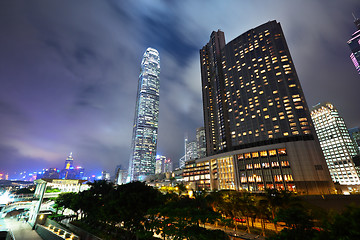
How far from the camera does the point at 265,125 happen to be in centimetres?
11012

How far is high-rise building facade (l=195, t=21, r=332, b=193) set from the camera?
83.7m

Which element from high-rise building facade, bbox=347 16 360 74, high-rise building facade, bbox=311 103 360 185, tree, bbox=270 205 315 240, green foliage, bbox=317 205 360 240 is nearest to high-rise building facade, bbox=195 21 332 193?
tree, bbox=270 205 315 240

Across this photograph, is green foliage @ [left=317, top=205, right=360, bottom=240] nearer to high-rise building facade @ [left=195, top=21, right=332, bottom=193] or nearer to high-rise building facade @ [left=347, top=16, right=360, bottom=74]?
high-rise building facade @ [left=195, top=21, right=332, bottom=193]

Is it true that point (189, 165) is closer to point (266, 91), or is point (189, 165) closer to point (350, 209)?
point (266, 91)

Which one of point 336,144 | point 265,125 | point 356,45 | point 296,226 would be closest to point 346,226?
point 296,226

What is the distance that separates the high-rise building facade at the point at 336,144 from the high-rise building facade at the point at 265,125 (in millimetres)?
111999

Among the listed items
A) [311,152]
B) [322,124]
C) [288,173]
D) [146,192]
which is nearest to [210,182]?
[288,173]

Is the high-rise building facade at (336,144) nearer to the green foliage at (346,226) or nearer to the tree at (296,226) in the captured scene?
the tree at (296,226)

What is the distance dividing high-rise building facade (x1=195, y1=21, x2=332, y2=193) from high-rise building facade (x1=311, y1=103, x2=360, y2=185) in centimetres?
11200

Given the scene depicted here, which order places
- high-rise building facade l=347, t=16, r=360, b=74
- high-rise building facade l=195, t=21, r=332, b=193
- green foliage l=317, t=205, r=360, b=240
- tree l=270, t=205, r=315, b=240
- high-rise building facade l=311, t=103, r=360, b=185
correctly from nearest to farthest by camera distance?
green foliage l=317, t=205, r=360, b=240, tree l=270, t=205, r=315, b=240, high-rise building facade l=195, t=21, r=332, b=193, high-rise building facade l=311, t=103, r=360, b=185, high-rise building facade l=347, t=16, r=360, b=74

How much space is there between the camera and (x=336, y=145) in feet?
554

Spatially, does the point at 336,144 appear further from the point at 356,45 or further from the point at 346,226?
the point at 346,226

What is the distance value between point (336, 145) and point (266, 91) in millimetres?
125311

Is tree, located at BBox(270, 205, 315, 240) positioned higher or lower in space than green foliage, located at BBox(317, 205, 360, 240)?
lower
